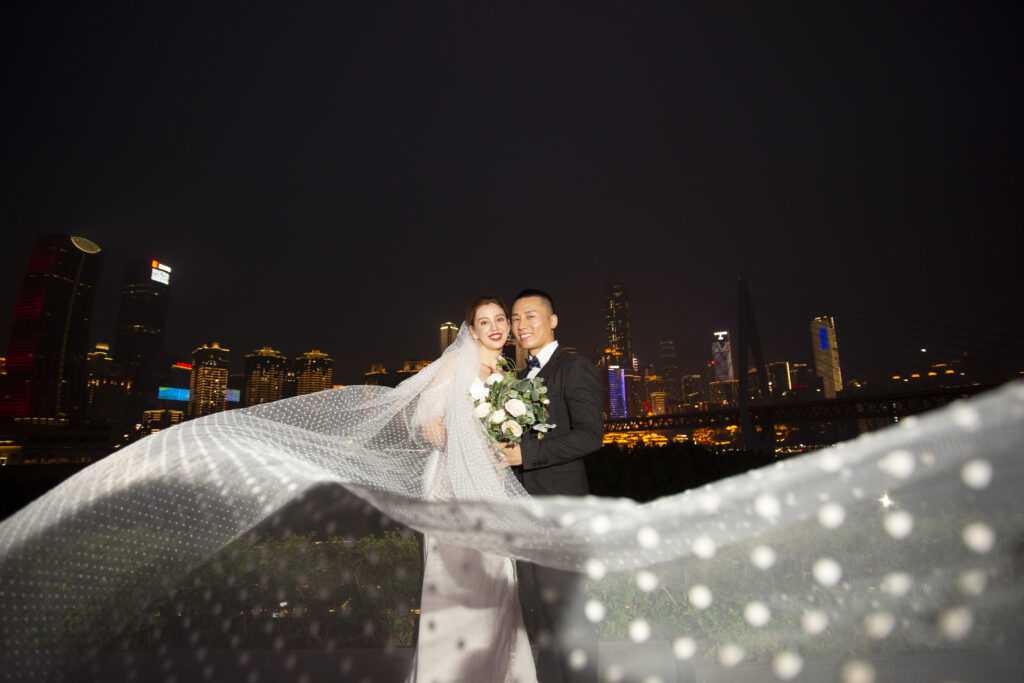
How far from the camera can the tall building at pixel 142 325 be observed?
128300mm

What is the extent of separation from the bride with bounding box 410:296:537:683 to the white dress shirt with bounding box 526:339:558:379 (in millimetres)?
507

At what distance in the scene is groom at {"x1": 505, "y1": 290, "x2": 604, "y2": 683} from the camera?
6.71 feet

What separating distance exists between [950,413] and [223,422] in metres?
2.78

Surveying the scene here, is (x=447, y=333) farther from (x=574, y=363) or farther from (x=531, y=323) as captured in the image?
(x=574, y=363)

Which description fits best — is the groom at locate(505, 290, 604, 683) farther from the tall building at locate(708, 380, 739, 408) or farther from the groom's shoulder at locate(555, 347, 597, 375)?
the tall building at locate(708, 380, 739, 408)

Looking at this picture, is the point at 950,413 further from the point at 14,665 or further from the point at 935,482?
the point at 14,665

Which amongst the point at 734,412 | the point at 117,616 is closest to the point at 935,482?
the point at 117,616

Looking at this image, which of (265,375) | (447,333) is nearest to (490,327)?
(447,333)

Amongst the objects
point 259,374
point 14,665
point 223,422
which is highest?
point 259,374

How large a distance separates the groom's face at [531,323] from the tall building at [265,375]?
130 meters

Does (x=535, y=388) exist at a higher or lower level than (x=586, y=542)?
higher

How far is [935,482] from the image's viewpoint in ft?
4.16

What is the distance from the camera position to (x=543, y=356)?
2957mm

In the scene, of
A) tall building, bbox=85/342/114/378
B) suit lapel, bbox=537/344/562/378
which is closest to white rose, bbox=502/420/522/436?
suit lapel, bbox=537/344/562/378
